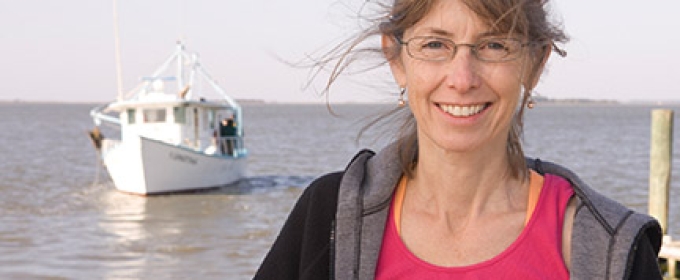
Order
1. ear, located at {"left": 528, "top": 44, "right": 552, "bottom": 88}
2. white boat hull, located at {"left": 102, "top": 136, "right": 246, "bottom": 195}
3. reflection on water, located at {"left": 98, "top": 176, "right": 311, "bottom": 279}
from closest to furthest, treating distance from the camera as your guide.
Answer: ear, located at {"left": 528, "top": 44, "right": 552, "bottom": 88}
reflection on water, located at {"left": 98, "top": 176, "right": 311, "bottom": 279}
white boat hull, located at {"left": 102, "top": 136, "right": 246, "bottom": 195}

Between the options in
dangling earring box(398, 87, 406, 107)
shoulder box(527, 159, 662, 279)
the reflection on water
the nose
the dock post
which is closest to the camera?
shoulder box(527, 159, 662, 279)

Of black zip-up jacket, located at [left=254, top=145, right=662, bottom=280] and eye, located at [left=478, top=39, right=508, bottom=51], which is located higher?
eye, located at [left=478, top=39, right=508, bottom=51]

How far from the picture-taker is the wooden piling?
11398mm

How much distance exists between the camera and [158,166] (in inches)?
859


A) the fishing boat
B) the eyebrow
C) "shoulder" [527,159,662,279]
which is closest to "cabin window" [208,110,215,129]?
the fishing boat

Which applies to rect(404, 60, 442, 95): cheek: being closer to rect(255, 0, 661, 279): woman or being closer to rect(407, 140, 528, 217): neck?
rect(255, 0, 661, 279): woman

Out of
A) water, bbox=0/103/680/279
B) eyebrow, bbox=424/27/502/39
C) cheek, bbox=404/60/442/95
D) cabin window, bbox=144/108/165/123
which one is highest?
eyebrow, bbox=424/27/502/39

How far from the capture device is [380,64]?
2.14 metres

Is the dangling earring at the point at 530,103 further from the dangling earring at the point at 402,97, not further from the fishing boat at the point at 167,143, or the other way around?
the fishing boat at the point at 167,143

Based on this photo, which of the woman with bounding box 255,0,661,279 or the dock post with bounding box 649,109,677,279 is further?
the dock post with bounding box 649,109,677,279

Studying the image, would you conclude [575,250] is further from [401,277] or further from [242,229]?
[242,229]

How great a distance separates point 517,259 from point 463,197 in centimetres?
20

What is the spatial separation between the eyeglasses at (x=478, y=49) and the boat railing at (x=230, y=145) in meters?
A: 22.2

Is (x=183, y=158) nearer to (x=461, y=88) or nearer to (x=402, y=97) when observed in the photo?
(x=402, y=97)
